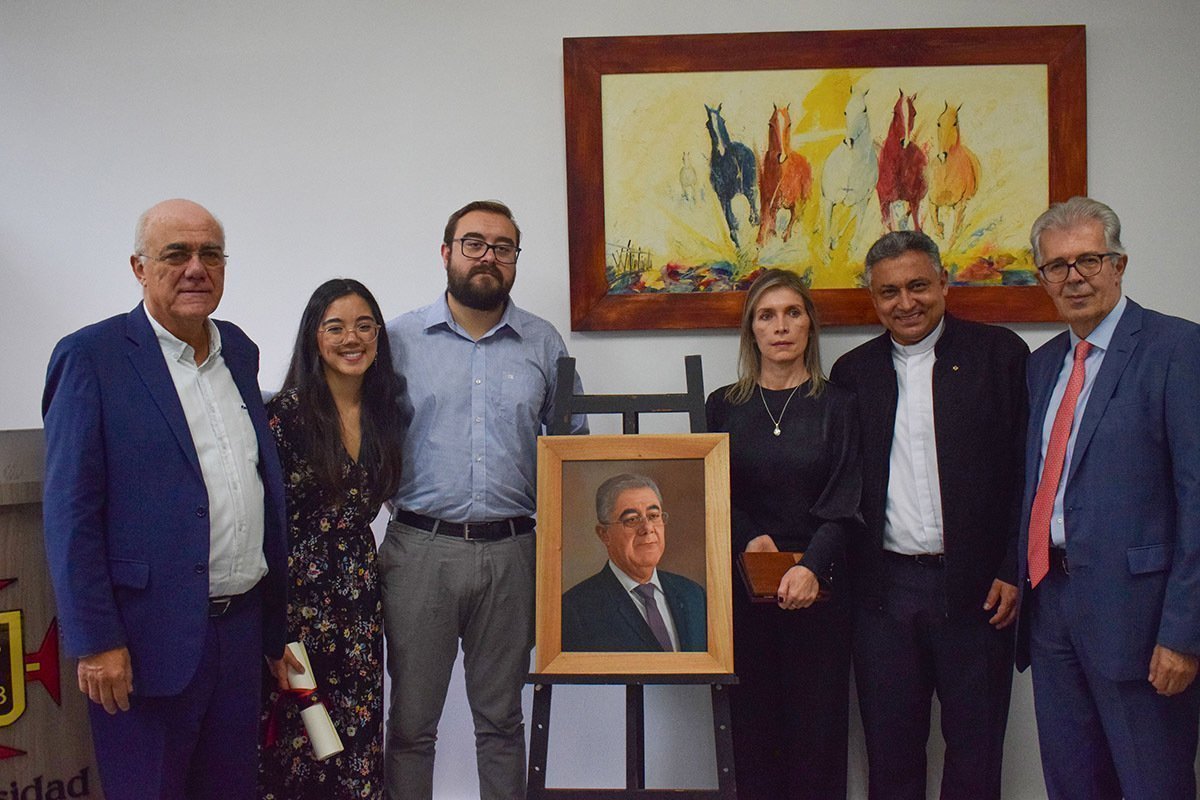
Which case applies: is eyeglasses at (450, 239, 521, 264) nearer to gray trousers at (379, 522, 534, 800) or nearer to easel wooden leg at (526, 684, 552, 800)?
gray trousers at (379, 522, 534, 800)

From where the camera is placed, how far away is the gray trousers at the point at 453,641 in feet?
7.72

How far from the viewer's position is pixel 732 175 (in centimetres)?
287

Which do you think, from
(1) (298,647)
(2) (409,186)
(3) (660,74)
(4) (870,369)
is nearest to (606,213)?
(3) (660,74)

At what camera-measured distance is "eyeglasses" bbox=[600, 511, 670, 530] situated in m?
2.13

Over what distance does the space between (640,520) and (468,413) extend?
60 cm

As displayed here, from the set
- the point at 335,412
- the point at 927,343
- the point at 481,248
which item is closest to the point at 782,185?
the point at 927,343

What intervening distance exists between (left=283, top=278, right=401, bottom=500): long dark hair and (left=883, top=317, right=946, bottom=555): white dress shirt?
1.31 m

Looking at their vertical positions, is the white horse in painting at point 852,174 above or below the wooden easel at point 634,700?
above

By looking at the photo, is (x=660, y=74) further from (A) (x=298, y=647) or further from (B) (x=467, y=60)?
(A) (x=298, y=647)

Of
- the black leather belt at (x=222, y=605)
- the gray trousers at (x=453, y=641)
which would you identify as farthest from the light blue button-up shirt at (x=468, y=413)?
the black leather belt at (x=222, y=605)

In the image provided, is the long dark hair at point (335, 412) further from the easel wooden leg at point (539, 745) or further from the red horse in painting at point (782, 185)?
the red horse in painting at point (782, 185)

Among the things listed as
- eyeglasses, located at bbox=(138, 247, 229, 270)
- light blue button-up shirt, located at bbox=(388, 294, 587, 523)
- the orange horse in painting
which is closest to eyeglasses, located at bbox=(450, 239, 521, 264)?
light blue button-up shirt, located at bbox=(388, 294, 587, 523)

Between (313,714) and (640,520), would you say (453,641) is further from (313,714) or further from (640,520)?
(640,520)

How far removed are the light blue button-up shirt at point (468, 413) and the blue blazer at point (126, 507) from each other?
671 millimetres
